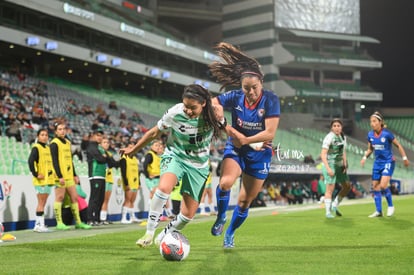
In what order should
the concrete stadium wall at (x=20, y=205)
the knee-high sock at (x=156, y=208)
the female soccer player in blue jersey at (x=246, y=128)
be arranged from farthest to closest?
the concrete stadium wall at (x=20, y=205) → the female soccer player in blue jersey at (x=246, y=128) → the knee-high sock at (x=156, y=208)

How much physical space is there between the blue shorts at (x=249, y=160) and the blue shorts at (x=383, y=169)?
7810 millimetres

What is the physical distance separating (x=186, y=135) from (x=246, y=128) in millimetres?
1278

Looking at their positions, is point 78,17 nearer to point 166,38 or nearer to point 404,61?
point 166,38

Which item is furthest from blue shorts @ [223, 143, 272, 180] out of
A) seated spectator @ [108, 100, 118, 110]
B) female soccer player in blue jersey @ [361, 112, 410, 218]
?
seated spectator @ [108, 100, 118, 110]

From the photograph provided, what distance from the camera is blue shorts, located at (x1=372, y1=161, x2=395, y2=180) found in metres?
15.7

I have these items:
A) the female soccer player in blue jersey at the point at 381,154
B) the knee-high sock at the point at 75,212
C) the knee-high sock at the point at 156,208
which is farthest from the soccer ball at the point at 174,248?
the female soccer player in blue jersey at the point at 381,154

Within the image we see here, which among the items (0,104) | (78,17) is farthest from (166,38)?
(0,104)

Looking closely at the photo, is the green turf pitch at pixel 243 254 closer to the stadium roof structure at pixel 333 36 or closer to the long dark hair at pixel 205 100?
the long dark hair at pixel 205 100

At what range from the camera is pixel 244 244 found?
9.59m

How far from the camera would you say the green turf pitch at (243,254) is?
659cm

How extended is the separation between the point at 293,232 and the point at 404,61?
247ft

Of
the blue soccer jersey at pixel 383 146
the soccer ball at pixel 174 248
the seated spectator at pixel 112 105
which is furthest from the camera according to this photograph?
the seated spectator at pixel 112 105

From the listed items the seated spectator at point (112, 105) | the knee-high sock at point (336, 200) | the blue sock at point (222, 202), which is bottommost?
the knee-high sock at point (336, 200)

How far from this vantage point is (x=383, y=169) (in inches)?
623
